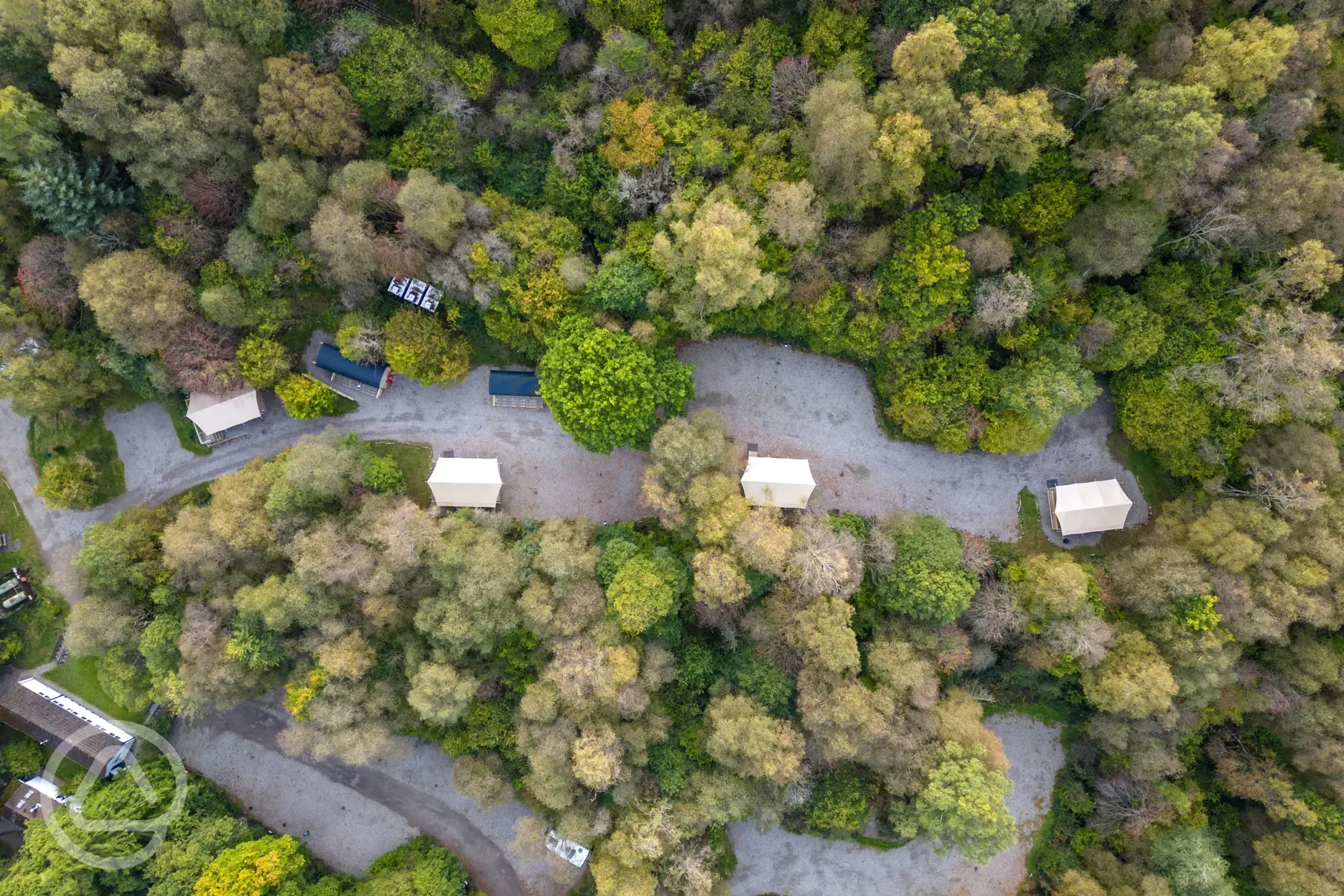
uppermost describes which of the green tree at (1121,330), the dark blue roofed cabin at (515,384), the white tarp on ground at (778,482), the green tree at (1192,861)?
the green tree at (1121,330)

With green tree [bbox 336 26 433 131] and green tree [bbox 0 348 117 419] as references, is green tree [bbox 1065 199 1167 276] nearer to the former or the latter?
green tree [bbox 336 26 433 131]

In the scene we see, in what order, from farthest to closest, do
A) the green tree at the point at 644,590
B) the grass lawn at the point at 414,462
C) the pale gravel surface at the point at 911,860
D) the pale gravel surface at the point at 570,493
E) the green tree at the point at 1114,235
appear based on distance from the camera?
the pale gravel surface at the point at 911,860 < the grass lawn at the point at 414,462 < the pale gravel surface at the point at 570,493 < the green tree at the point at 644,590 < the green tree at the point at 1114,235

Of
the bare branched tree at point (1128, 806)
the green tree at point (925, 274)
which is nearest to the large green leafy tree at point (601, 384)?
the green tree at point (925, 274)

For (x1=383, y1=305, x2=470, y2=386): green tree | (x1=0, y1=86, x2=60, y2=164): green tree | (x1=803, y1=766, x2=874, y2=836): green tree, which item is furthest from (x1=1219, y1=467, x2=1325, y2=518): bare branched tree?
(x1=0, y1=86, x2=60, y2=164): green tree

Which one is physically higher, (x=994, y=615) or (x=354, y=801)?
(x=994, y=615)

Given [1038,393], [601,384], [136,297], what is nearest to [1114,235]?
[1038,393]

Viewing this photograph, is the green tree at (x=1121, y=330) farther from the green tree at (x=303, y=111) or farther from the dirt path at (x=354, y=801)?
the dirt path at (x=354, y=801)

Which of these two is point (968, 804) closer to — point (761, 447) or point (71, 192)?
point (761, 447)
